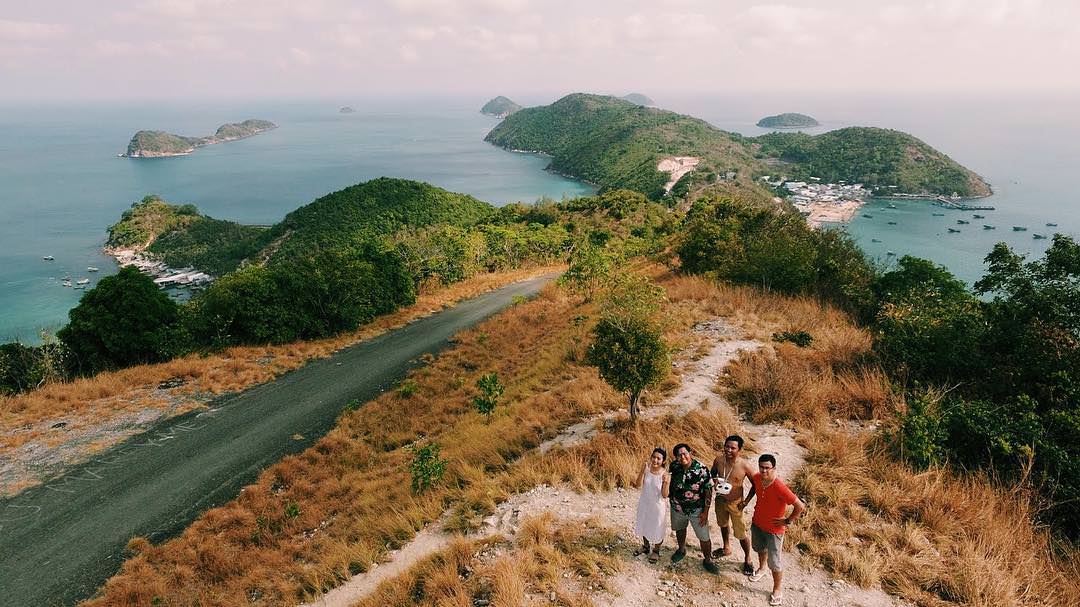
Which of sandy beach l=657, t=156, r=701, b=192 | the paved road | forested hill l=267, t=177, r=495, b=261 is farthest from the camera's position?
sandy beach l=657, t=156, r=701, b=192

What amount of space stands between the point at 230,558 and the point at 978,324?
662 inches

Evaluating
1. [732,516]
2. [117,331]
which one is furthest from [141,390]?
[732,516]

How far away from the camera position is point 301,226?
100125mm

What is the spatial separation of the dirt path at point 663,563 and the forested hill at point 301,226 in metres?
85.4

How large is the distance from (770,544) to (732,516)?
0.59 metres

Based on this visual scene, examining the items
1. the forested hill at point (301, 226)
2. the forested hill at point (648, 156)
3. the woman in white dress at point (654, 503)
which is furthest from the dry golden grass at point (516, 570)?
the forested hill at point (648, 156)

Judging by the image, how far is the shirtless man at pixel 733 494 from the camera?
6.69m

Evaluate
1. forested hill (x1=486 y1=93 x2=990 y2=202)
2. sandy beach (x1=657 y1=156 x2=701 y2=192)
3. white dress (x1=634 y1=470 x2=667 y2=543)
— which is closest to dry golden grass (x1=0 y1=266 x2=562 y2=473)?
white dress (x1=634 y1=470 x2=667 y2=543)

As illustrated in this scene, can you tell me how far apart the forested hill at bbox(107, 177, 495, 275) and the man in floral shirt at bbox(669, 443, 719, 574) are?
88.6m

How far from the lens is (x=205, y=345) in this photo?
66.4ft

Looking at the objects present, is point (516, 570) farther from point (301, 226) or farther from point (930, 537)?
point (301, 226)

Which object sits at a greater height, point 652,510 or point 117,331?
point 652,510

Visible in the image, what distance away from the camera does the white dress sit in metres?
6.83

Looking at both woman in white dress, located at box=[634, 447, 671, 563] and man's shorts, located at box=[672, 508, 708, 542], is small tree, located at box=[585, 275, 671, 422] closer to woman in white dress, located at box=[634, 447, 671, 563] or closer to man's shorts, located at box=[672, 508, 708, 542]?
woman in white dress, located at box=[634, 447, 671, 563]
